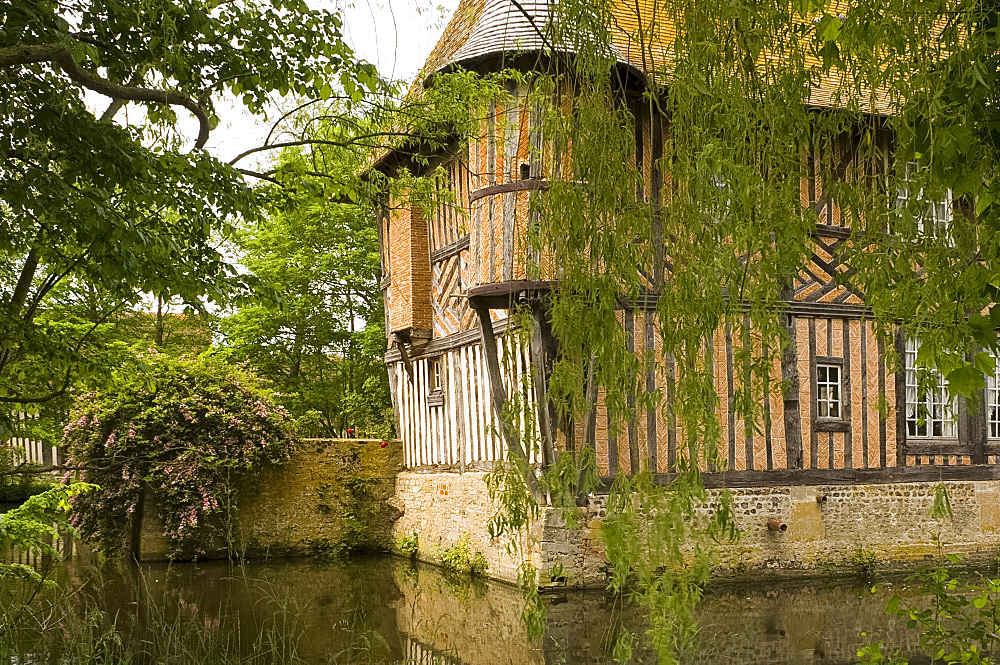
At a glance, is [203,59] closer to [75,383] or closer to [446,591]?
[75,383]

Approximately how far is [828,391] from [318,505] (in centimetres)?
647

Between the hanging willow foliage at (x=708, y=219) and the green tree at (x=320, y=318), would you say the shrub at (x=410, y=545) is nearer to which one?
the green tree at (x=320, y=318)

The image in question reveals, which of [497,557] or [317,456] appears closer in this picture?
[497,557]

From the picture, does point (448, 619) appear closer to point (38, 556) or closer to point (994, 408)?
point (38, 556)

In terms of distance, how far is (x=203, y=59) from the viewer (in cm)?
556

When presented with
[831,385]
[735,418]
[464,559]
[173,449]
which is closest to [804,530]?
[831,385]

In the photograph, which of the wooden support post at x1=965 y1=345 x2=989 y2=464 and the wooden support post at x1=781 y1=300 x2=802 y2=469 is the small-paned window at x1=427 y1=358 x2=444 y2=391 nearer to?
the wooden support post at x1=781 y1=300 x2=802 y2=469

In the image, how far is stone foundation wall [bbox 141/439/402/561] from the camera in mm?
13156

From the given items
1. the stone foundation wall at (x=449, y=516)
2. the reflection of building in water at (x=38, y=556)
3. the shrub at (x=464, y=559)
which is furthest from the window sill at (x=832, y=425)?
the reflection of building in water at (x=38, y=556)

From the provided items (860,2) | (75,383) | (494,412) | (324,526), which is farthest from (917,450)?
(860,2)

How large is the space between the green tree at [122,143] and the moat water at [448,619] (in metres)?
1.62

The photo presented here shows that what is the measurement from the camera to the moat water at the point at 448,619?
698cm

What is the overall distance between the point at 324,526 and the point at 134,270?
846 centimetres

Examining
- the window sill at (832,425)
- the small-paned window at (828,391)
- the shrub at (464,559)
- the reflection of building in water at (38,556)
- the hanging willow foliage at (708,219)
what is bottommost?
the reflection of building in water at (38,556)
